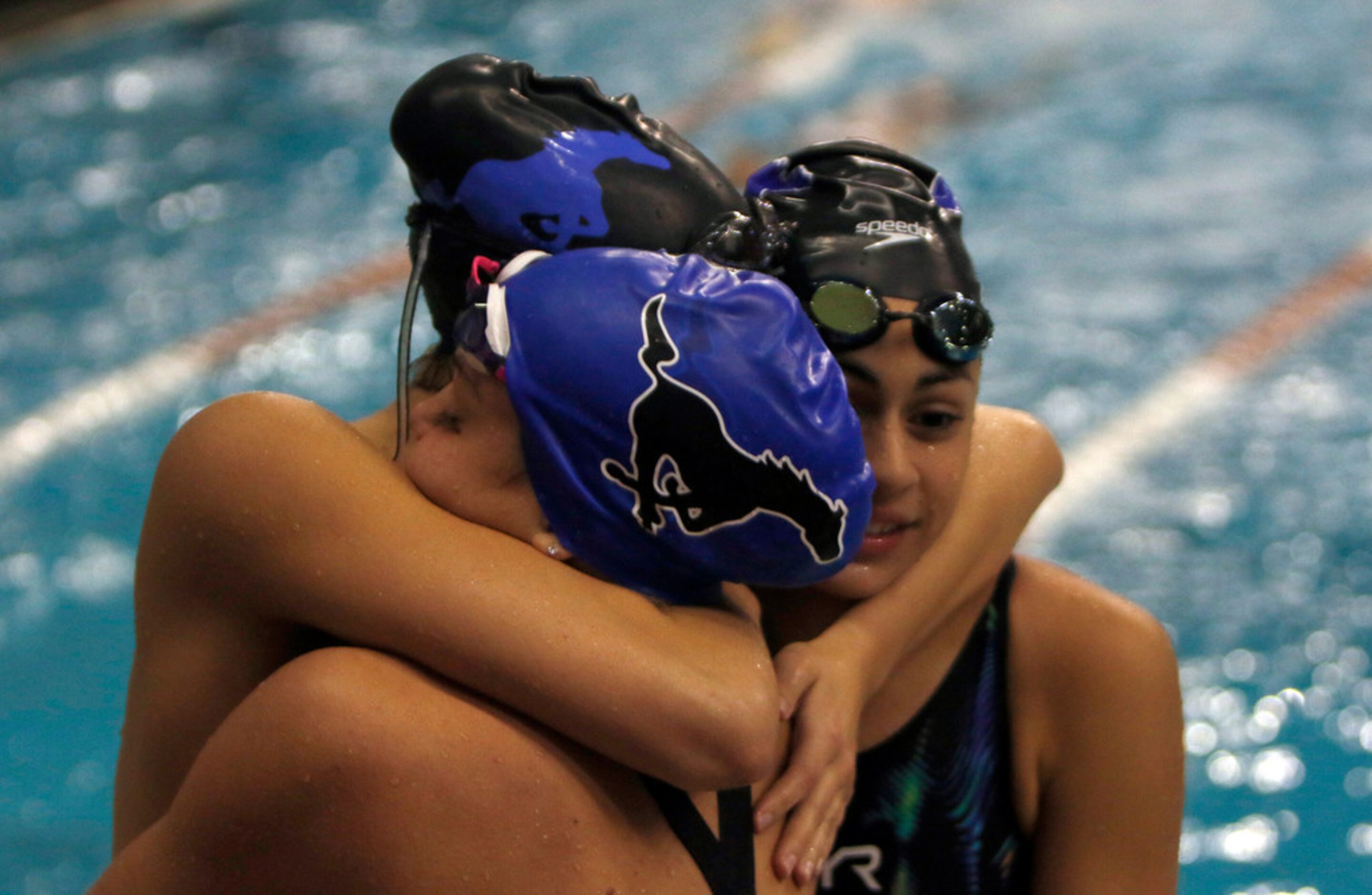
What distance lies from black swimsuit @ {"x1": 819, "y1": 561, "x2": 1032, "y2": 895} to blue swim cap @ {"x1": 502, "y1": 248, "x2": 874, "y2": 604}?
0.96m

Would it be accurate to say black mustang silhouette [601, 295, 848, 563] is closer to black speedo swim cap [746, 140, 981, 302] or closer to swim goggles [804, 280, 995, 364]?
swim goggles [804, 280, 995, 364]

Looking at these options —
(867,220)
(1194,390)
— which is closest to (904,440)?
(867,220)

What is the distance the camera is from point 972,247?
7.83 meters

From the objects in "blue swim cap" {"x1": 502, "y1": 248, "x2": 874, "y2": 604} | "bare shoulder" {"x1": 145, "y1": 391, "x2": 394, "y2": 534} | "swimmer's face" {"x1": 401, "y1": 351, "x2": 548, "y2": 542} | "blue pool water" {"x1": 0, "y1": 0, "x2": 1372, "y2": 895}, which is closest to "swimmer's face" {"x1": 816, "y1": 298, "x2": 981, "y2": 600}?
"blue swim cap" {"x1": 502, "y1": 248, "x2": 874, "y2": 604}

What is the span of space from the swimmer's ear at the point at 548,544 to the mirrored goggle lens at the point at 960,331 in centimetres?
76

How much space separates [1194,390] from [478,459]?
18.1ft

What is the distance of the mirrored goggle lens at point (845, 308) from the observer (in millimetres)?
2166

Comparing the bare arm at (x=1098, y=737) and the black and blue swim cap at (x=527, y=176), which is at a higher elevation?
the black and blue swim cap at (x=527, y=176)

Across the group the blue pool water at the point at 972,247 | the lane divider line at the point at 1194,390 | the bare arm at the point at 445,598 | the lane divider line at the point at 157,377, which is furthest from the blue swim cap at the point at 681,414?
the lane divider line at the point at 157,377

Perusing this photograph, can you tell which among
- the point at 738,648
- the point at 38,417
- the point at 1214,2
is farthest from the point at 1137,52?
the point at 738,648

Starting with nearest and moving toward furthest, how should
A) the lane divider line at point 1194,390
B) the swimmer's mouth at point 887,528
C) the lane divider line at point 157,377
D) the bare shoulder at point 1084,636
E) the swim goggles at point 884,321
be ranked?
the swim goggles at point 884,321 < the swimmer's mouth at point 887,528 < the bare shoulder at point 1084,636 < the lane divider line at point 1194,390 < the lane divider line at point 157,377

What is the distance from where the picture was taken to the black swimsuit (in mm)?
2555

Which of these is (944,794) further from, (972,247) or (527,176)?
(972,247)

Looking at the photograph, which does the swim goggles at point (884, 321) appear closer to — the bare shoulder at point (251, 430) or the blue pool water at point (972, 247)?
the bare shoulder at point (251, 430)
